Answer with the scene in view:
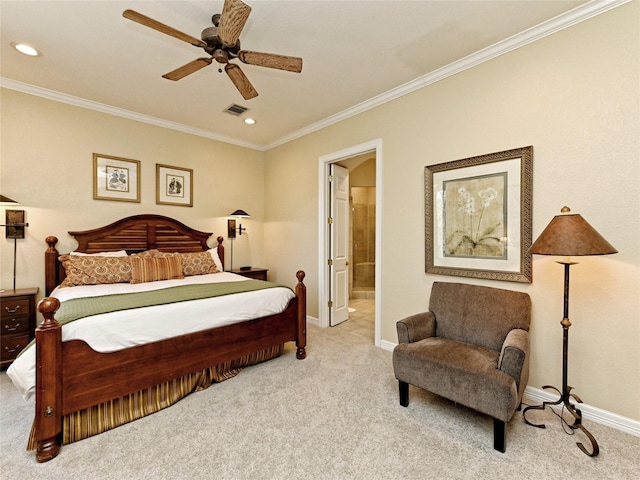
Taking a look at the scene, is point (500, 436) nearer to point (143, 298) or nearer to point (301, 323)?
point (301, 323)

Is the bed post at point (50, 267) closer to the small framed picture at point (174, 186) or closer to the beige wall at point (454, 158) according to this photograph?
the beige wall at point (454, 158)

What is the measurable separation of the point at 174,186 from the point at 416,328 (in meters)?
3.78

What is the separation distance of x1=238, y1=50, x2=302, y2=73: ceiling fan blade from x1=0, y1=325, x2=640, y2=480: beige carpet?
8.32 feet

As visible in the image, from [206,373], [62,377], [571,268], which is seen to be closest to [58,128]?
[62,377]

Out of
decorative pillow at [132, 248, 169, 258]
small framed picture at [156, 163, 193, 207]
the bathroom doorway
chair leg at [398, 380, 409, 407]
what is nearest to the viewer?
chair leg at [398, 380, 409, 407]

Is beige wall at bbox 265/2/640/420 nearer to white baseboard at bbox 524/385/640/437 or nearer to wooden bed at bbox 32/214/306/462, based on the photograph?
white baseboard at bbox 524/385/640/437

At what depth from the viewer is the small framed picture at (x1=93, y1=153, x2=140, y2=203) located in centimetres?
371

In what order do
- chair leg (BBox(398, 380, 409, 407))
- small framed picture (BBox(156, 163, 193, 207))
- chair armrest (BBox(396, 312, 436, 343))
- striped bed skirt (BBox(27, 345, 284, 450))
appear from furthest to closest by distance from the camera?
small framed picture (BBox(156, 163, 193, 207)) < chair armrest (BBox(396, 312, 436, 343)) < chair leg (BBox(398, 380, 409, 407)) < striped bed skirt (BBox(27, 345, 284, 450))

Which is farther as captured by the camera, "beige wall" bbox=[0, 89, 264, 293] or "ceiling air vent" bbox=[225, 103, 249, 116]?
"ceiling air vent" bbox=[225, 103, 249, 116]

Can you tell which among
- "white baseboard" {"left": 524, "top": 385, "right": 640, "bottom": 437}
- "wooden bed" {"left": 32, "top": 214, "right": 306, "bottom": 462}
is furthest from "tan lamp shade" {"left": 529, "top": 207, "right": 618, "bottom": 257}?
"wooden bed" {"left": 32, "top": 214, "right": 306, "bottom": 462}

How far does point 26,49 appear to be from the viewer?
2584 mm

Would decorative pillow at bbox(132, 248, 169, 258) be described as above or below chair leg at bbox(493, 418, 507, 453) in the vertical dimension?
above

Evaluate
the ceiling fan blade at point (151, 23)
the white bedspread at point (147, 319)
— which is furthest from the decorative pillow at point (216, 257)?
the ceiling fan blade at point (151, 23)

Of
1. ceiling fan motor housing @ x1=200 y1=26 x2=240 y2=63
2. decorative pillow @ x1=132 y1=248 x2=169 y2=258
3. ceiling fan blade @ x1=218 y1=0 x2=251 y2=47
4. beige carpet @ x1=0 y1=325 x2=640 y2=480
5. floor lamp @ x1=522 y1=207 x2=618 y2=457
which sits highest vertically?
ceiling fan motor housing @ x1=200 y1=26 x2=240 y2=63
